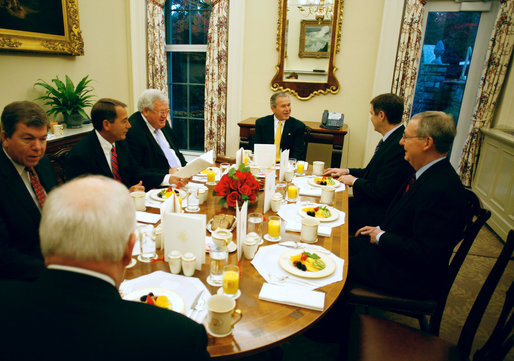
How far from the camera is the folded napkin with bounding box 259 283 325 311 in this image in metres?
1.22

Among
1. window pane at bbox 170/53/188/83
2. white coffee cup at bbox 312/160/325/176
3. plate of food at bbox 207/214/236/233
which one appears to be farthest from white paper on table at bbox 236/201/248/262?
window pane at bbox 170/53/188/83

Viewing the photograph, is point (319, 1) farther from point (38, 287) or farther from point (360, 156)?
point (38, 287)

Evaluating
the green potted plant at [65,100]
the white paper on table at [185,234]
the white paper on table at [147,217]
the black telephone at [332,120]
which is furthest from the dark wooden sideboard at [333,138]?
the white paper on table at [185,234]

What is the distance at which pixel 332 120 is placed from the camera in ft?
13.8

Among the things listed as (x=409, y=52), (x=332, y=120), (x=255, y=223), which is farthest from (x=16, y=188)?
(x=409, y=52)

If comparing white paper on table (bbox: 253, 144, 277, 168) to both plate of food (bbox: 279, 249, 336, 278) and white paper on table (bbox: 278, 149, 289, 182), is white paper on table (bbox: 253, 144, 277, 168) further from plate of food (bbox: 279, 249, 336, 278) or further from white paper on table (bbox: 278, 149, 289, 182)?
plate of food (bbox: 279, 249, 336, 278)

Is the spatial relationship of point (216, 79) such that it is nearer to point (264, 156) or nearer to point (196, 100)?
point (196, 100)

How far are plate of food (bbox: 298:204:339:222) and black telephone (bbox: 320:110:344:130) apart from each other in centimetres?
230

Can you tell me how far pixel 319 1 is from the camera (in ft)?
13.9

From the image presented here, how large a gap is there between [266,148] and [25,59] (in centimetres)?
272

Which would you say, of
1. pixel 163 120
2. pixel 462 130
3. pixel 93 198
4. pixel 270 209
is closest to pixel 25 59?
pixel 163 120

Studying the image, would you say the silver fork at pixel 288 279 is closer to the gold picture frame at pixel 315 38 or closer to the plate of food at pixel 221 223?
the plate of food at pixel 221 223

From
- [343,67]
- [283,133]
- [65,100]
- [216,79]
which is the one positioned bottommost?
[283,133]

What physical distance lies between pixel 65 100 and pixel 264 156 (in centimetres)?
236
